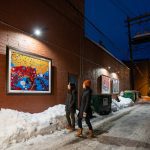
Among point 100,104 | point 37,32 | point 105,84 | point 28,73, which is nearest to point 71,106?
point 28,73

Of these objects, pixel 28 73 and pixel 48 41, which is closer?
pixel 28 73

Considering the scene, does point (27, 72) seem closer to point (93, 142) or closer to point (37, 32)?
point (37, 32)

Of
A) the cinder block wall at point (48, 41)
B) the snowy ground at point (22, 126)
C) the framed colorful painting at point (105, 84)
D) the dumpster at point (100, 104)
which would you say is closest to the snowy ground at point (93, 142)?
the snowy ground at point (22, 126)

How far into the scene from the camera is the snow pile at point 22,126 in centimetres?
623

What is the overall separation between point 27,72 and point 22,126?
115 inches

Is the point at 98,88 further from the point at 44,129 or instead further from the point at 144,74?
the point at 144,74

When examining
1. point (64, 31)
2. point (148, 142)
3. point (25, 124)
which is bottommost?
point (148, 142)

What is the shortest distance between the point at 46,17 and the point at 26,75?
340 cm

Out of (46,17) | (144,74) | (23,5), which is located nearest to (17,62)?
(23,5)

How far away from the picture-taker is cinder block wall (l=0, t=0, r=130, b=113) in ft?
26.9

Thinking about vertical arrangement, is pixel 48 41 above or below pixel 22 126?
above

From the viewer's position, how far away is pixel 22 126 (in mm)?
6805

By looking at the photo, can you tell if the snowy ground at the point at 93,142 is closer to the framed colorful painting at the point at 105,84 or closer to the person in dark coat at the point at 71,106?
the person in dark coat at the point at 71,106

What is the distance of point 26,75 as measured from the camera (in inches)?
356
